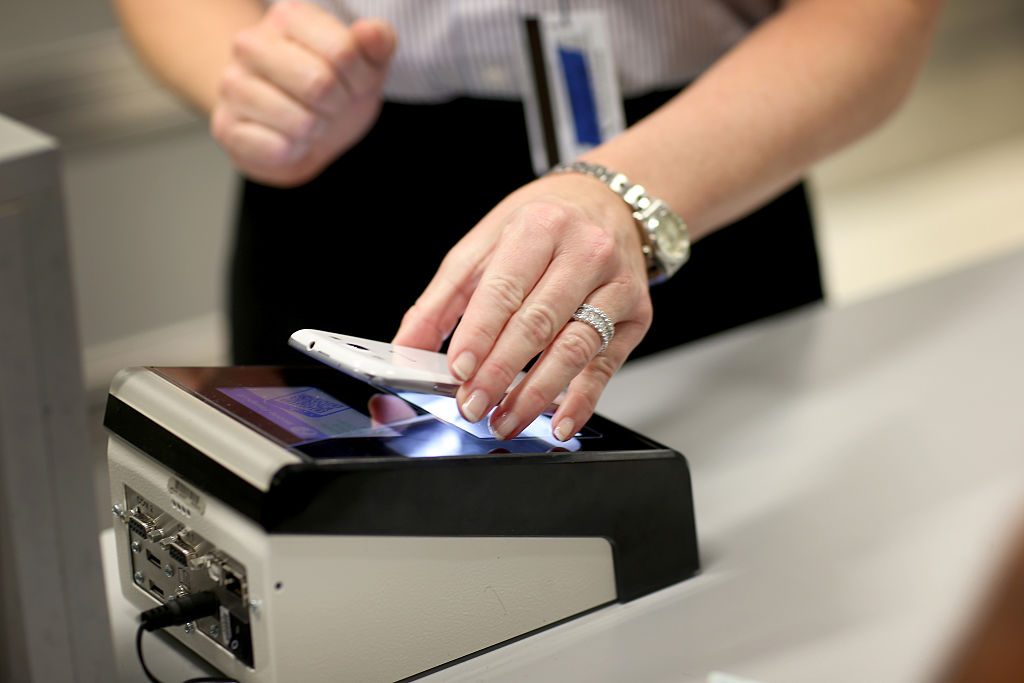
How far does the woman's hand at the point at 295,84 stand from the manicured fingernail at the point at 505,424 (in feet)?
1.18

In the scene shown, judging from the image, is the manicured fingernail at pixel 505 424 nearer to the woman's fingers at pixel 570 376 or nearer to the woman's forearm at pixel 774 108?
the woman's fingers at pixel 570 376

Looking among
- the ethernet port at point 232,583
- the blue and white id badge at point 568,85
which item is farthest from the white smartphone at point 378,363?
the blue and white id badge at point 568,85

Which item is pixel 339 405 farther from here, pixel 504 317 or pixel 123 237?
pixel 123 237

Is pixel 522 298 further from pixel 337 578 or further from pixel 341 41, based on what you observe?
pixel 341 41

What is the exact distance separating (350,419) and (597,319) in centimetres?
16

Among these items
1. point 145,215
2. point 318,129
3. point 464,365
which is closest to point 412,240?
point 318,129

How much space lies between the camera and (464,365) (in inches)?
28.4

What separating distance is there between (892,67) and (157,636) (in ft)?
2.24

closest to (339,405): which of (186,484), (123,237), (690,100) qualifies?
(186,484)

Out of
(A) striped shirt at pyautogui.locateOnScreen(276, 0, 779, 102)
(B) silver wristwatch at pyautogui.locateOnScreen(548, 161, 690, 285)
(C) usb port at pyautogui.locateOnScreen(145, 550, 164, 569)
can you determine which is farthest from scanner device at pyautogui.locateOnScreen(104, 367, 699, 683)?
(A) striped shirt at pyautogui.locateOnScreen(276, 0, 779, 102)

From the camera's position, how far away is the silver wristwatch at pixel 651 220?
0.86m

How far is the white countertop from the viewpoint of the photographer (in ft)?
2.49

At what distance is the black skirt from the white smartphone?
1.39 feet

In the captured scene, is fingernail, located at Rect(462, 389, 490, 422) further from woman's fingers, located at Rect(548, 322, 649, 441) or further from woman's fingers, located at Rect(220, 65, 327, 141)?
woman's fingers, located at Rect(220, 65, 327, 141)
